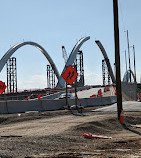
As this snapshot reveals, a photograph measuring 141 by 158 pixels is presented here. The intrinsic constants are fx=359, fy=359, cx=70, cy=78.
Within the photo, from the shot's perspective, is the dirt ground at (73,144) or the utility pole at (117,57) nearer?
the dirt ground at (73,144)

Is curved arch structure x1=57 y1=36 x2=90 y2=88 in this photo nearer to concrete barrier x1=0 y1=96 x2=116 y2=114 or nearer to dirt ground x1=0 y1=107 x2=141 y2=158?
concrete barrier x1=0 y1=96 x2=116 y2=114

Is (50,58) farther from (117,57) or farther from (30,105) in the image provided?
(117,57)

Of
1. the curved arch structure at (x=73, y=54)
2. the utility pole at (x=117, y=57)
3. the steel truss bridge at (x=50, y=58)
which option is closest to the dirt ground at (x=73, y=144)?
the utility pole at (x=117, y=57)

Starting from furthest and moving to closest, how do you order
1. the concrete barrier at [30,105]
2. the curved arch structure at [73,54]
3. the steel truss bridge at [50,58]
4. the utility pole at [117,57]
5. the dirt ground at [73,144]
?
the curved arch structure at [73,54] < the steel truss bridge at [50,58] < the concrete barrier at [30,105] < the utility pole at [117,57] < the dirt ground at [73,144]

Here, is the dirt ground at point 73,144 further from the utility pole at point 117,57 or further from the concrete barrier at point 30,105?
the concrete barrier at point 30,105

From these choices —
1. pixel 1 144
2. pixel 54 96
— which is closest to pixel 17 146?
pixel 1 144

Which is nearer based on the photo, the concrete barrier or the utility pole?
the utility pole

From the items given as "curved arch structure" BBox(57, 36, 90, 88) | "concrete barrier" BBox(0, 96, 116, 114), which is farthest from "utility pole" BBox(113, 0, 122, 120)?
"curved arch structure" BBox(57, 36, 90, 88)

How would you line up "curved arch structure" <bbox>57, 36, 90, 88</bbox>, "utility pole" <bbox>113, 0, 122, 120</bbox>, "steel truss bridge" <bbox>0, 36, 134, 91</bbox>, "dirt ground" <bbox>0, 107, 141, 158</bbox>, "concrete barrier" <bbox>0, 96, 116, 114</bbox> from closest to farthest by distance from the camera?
"dirt ground" <bbox>0, 107, 141, 158</bbox>, "utility pole" <bbox>113, 0, 122, 120</bbox>, "concrete barrier" <bbox>0, 96, 116, 114</bbox>, "steel truss bridge" <bbox>0, 36, 134, 91</bbox>, "curved arch structure" <bbox>57, 36, 90, 88</bbox>

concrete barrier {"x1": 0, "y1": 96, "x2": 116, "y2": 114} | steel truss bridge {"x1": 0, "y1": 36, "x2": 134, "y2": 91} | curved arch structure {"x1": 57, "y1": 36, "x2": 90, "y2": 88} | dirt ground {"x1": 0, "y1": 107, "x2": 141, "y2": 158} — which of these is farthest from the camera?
curved arch structure {"x1": 57, "y1": 36, "x2": 90, "y2": 88}

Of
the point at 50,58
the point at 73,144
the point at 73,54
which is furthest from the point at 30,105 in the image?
the point at 50,58

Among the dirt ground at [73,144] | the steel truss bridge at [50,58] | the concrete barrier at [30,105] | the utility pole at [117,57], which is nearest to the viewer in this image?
the dirt ground at [73,144]

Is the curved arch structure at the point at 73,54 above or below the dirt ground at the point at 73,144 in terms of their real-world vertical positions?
above

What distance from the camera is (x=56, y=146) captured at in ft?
35.8
